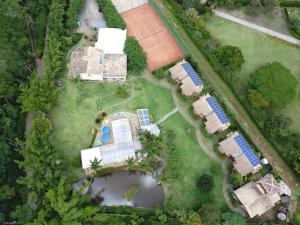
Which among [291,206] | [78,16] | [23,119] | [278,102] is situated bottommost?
[291,206]

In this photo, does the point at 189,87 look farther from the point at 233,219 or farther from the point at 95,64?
the point at 233,219

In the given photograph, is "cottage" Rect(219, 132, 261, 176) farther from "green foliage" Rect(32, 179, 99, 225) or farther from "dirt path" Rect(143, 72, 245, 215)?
"green foliage" Rect(32, 179, 99, 225)

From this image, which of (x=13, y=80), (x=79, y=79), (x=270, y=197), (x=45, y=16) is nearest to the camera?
(x=270, y=197)

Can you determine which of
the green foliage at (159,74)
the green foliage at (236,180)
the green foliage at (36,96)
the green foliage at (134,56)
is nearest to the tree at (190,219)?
the green foliage at (236,180)

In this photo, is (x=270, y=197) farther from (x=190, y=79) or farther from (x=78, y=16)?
(x=78, y=16)

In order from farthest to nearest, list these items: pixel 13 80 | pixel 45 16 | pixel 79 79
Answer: pixel 45 16 < pixel 79 79 < pixel 13 80

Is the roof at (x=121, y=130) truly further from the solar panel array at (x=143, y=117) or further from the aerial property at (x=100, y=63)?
the aerial property at (x=100, y=63)

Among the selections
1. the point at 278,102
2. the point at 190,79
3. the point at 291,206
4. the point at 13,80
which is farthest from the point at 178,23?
the point at 291,206

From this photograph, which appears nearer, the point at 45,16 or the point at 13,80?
the point at 13,80
